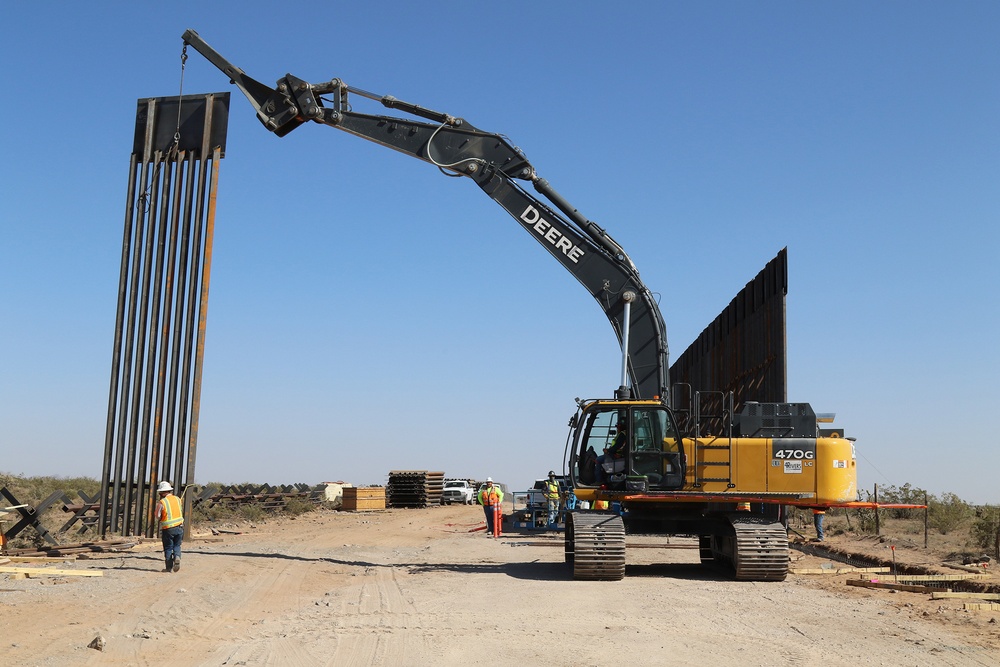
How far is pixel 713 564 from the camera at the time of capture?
19.3 meters

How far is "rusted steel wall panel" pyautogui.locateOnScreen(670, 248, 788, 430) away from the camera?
1948 cm

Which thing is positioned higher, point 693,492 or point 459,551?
point 693,492

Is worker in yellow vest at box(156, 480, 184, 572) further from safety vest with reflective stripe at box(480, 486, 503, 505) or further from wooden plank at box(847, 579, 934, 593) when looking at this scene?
safety vest with reflective stripe at box(480, 486, 503, 505)

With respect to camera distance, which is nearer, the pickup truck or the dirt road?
the dirt road

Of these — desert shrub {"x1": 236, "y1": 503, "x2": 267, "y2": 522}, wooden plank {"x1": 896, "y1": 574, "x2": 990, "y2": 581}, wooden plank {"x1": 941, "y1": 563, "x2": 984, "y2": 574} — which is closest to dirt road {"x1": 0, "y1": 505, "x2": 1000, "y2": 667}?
wooden plank {"x1": 896, "y1": 574, "x2": 990, "y2": 581}

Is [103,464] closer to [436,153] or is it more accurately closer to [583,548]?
[436,153]

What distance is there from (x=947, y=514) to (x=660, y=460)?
16.1 meters

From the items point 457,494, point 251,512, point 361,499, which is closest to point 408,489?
point 361,499

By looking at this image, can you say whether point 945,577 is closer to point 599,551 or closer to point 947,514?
point 599,551

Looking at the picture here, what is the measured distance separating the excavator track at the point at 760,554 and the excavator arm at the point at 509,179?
3.08 meters

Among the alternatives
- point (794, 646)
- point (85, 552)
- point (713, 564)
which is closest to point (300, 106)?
point (85, 552)

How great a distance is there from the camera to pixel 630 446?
1636cm

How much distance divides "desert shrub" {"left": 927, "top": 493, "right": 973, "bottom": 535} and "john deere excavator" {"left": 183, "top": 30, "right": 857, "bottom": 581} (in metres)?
11.4

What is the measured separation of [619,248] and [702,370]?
1125 cm
